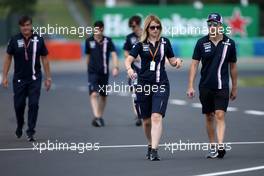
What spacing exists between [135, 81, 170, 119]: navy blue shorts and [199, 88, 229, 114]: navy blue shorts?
2.05 feet

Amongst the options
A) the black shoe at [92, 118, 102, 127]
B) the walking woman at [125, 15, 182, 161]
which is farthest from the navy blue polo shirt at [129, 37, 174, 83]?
the black shoe at [92, 118, 102, 127]

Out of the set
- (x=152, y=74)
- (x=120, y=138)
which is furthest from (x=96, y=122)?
(x=152, y=74)

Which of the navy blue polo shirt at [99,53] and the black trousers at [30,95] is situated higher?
the navy blue polo shirt at [99,53]

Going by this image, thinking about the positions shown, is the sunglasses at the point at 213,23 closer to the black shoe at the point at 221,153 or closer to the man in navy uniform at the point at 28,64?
the black shoe at the point at 221,153

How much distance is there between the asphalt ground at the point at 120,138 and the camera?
1323 centimetres

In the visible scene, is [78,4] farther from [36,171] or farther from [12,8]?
Result: [36,171]

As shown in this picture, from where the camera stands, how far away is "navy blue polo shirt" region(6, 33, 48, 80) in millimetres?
16594

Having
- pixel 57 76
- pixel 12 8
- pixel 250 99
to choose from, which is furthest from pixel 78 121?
pixel 12 8

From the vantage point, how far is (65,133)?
18.1 metres

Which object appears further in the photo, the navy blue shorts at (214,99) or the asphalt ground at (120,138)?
the navy blue shorts at (214,99)

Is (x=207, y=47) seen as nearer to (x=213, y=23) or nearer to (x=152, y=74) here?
(x=213, y=23)

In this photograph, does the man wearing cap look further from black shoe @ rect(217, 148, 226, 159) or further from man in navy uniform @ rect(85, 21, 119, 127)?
man in navy uniform @ rect(85, 21, 119, 127)

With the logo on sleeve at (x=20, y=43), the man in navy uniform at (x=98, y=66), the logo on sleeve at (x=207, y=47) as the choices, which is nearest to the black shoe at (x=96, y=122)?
the man in navy uniform at (x=98, y=66)

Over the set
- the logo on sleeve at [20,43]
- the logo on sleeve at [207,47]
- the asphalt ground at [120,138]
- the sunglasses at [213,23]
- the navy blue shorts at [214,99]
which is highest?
the sunglasses at [213,23]
